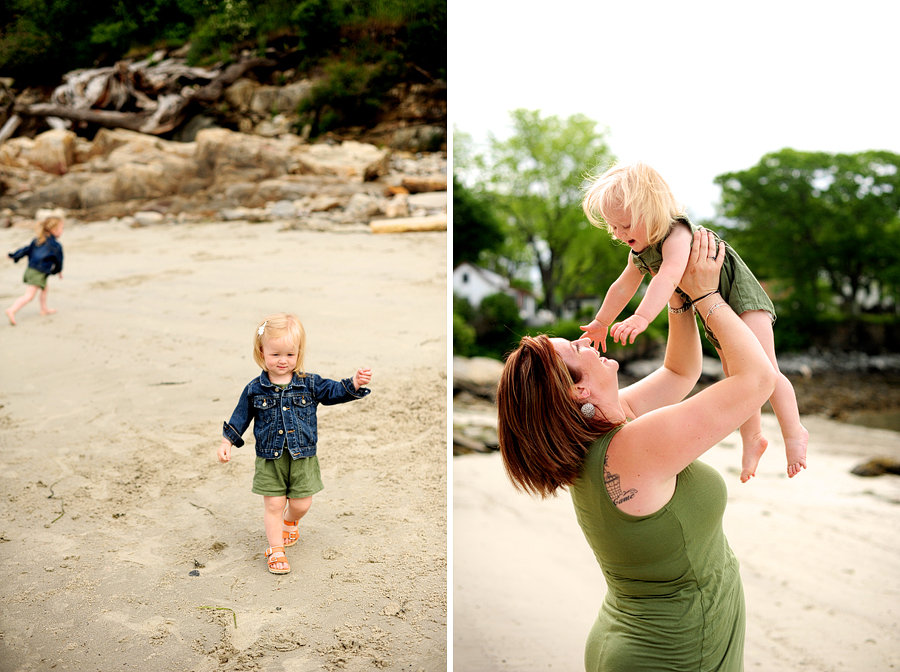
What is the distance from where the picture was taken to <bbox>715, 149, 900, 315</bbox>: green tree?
1138cm

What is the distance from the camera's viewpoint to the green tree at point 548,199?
35.4ft

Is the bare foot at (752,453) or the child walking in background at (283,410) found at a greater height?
the bare foot at (752,453)

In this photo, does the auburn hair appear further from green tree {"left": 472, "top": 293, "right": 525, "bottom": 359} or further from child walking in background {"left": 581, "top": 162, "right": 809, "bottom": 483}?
green tree {"left": 472, "top": 293, "right": 525, "bottom": 359}

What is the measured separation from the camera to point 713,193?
12.0 m

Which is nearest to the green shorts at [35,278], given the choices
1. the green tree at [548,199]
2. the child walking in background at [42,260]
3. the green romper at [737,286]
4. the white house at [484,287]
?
the child walking in background at [42,260]

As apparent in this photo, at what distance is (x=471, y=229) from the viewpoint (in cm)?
1034

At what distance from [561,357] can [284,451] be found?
99 cm

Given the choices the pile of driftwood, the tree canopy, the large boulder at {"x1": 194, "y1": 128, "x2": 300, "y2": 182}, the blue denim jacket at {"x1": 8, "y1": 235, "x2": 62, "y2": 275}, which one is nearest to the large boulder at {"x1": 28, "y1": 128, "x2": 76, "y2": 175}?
the pile of driftwood

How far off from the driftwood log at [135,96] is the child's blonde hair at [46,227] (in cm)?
65

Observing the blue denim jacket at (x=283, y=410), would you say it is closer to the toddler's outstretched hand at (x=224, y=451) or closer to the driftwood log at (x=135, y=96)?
the toddler's outstretched hand at (x=224, y=451)

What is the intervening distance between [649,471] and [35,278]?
3662mm

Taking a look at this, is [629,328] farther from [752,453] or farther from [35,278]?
[35,278]

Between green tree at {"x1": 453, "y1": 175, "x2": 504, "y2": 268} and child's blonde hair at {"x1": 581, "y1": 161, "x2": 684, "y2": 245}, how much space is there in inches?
355

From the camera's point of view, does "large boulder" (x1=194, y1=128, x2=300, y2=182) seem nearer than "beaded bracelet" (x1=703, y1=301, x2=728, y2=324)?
No
